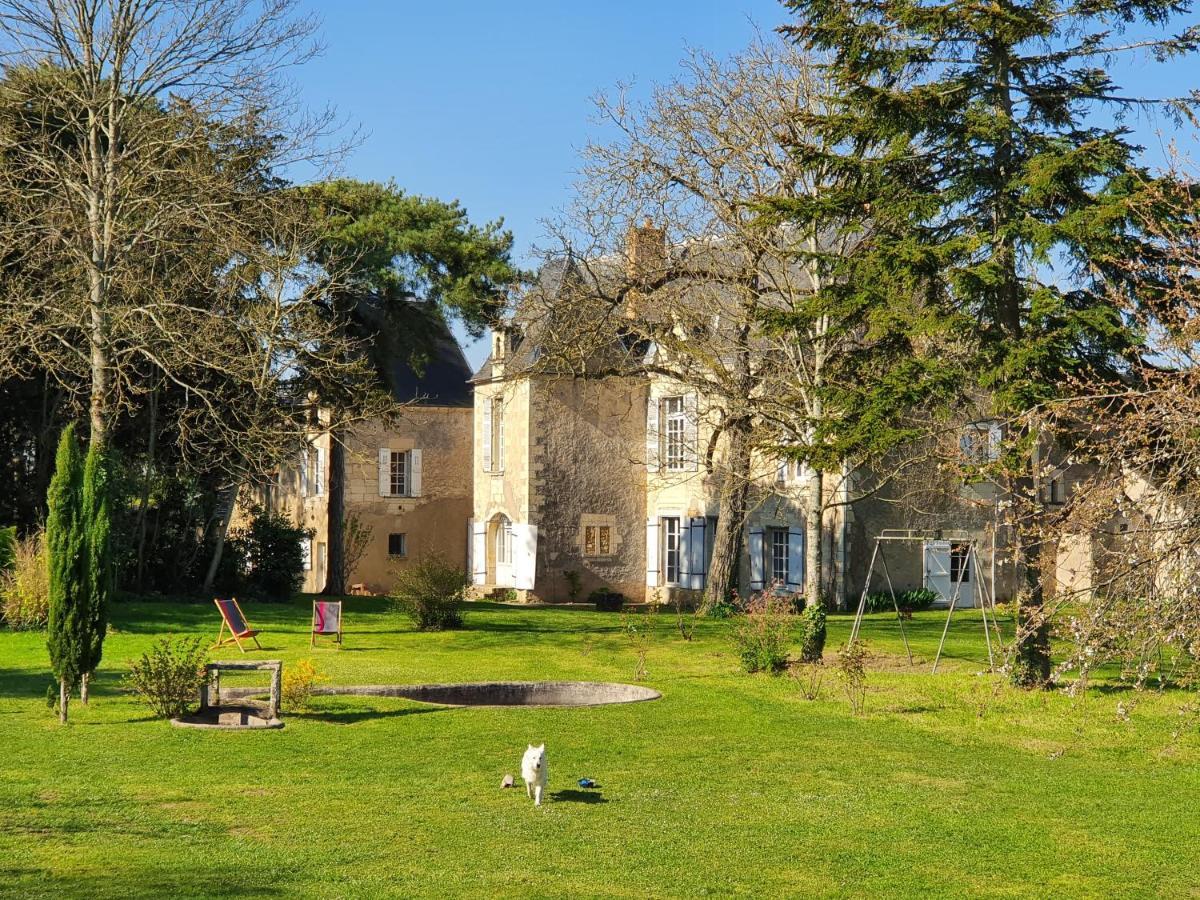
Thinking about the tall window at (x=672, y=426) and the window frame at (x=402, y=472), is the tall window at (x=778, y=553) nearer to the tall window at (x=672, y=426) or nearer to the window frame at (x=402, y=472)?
the tall window at (x=672, y=426)

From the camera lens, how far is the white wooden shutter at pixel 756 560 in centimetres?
3008

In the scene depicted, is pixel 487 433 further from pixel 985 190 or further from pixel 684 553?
pixel 985 190

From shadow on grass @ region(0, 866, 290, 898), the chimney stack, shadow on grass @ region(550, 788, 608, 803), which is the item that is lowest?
shadow on grass @ region(550, 788, 608, 803)

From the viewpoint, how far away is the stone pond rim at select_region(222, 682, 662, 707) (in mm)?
15086

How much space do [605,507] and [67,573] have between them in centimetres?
2026

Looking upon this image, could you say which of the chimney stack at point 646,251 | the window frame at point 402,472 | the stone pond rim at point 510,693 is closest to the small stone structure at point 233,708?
the stone pond rim at point 510,693

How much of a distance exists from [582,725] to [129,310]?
10.0 meters

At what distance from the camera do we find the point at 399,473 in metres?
37.3

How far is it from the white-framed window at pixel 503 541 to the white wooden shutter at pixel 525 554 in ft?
4.19

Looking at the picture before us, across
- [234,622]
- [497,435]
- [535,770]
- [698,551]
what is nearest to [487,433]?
[497,435]

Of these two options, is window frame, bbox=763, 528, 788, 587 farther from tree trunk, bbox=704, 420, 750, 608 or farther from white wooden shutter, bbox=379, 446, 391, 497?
white wooden shutter, bbox=379, 446, 391, 497

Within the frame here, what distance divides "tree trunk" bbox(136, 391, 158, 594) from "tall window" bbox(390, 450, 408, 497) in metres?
11.4

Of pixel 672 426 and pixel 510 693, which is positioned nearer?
pixel 510 693

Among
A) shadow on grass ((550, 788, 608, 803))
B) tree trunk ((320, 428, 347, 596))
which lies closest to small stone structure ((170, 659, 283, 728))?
shadow on grass ((550, 788, 608, 803))
